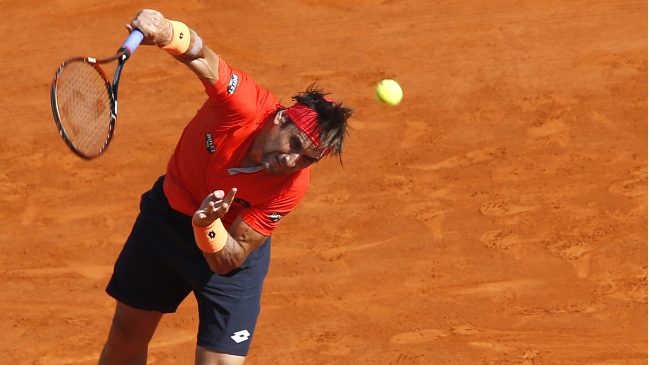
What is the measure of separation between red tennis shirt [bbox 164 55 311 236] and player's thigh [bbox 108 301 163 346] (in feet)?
2.28

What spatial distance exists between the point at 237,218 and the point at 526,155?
3.29m

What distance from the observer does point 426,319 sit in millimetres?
6082

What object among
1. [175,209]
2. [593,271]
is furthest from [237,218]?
[593,271]

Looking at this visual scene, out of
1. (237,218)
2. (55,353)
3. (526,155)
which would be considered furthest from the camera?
(526,155)

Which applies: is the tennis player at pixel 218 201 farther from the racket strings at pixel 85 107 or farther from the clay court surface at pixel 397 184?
the clay court surface at pixel 397 184

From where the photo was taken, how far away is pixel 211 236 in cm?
432

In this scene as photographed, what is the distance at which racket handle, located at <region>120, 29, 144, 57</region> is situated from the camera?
4.06 meters

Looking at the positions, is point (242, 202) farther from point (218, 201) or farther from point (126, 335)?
point (126, 335)

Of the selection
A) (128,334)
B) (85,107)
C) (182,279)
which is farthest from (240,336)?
(85,107)

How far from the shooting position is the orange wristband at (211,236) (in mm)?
4281

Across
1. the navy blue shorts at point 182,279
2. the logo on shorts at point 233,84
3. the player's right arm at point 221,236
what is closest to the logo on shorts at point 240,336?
the navy blue shorts at point 182,279

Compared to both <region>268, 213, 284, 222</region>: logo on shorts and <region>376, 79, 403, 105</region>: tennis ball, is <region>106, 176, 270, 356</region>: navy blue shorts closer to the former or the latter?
<region>268, 213, 284, 222</region>: logo on shorts

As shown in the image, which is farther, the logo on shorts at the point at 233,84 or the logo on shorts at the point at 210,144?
the logo on shorts at the point at 210,144

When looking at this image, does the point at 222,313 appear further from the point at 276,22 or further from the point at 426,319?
the point at 276,22
